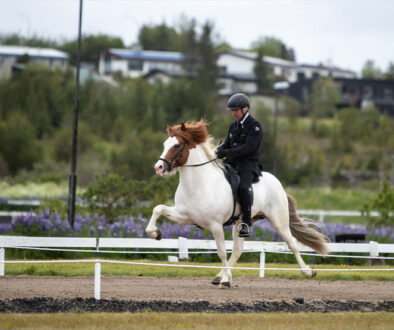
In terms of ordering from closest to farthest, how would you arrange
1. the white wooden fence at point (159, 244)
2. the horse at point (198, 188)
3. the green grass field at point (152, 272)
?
the horse at point (198, 188) < the green grass field at point (152, 272) < the white wooden fence at point (159, 244)

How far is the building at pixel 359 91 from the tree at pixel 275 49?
36.7 meters

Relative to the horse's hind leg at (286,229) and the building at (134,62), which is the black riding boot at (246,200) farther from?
the building at (134,62)

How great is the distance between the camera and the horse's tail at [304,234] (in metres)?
14.1

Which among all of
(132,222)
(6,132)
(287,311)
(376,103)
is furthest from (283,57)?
(287,311)

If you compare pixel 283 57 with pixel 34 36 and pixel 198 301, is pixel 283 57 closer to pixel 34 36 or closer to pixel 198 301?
pixel 34 36

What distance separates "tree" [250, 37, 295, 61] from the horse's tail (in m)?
128

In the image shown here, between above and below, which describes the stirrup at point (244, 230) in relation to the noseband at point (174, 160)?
below

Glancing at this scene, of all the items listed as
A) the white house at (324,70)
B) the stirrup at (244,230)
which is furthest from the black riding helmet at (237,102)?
the white house at (324,70)

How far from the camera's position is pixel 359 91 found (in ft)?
347

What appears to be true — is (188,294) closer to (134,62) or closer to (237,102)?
(237,102)

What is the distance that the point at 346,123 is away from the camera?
79500 millimetres

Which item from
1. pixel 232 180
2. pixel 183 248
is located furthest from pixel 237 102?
pixel 183 248

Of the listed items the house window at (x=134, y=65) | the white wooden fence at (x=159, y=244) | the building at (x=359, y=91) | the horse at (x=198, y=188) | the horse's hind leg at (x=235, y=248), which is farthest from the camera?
the house window at (x=134, y=65)

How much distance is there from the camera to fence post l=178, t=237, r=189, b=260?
16.9 meters
